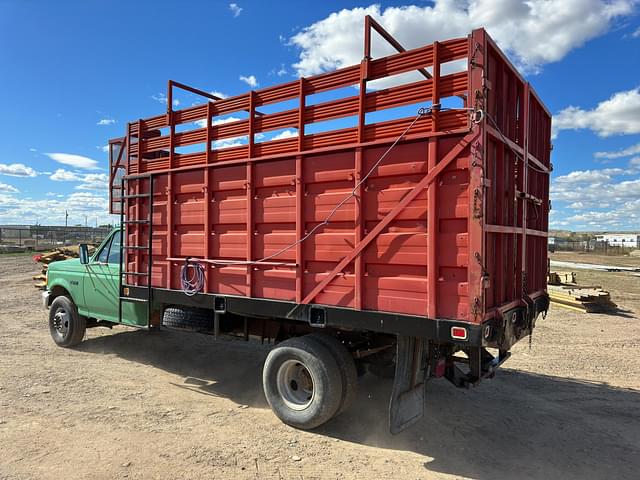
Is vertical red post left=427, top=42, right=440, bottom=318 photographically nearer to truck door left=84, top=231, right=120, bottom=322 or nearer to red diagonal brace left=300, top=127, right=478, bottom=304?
red diagonal brace left=300, top=127, right=478, bottom=304

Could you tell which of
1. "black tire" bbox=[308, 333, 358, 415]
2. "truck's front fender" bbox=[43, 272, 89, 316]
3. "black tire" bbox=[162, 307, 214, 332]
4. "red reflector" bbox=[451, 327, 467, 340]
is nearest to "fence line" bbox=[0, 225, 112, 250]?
"truck's front fender" bbox=[43, 272, 89, 316]

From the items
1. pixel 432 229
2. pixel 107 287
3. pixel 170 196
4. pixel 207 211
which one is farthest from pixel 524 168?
pixel 107 287

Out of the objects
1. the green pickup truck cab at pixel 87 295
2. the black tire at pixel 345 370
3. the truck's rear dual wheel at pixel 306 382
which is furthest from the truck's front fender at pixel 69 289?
the black tire at pixel 345 370

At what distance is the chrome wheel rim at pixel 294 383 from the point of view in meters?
4.69

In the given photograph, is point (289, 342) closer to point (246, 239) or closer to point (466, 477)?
point (246, 239)

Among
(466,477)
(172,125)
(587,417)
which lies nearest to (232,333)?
(172,125)

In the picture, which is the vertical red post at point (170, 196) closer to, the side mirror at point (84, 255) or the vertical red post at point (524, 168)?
the side mirror at point (84, 255)

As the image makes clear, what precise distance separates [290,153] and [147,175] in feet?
7.88

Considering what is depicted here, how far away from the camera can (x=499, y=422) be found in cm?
473

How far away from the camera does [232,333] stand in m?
5.63

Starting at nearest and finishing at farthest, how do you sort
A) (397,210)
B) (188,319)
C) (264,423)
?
A: (397,210), (264,423), (188,319)

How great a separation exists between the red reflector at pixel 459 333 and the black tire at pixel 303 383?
49.2 inches

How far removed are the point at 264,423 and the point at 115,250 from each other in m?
3.77

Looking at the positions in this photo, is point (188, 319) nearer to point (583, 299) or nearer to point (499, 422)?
point (499, 422)
